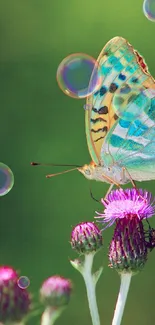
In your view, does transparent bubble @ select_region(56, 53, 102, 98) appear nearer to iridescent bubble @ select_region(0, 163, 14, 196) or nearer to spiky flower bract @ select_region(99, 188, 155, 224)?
iridescent bubble @ select_region(0, 163, 14, 196)

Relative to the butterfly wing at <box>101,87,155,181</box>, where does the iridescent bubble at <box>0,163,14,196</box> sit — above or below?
above

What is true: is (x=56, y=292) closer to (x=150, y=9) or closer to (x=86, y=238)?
(x=86, y=238)

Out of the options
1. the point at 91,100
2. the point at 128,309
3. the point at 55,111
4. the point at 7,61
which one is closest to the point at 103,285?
the point at 128,309

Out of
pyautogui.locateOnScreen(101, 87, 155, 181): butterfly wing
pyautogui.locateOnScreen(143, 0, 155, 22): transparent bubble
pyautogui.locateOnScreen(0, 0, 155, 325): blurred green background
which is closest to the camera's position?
pyautogui.locateOnScreen(101, 87, 155, 181): butterfly wing

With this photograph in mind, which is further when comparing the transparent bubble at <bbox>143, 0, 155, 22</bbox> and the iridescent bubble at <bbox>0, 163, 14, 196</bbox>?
the transparent bubble at <bbox>143, 0, 155, 22</bbox>

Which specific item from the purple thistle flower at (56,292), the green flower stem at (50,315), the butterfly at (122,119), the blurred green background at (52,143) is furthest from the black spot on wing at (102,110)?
the blurred green background at (52,143)

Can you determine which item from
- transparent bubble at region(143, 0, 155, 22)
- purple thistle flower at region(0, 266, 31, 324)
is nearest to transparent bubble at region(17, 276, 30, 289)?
purple thistle flower at region(0, 266, 31, 324)

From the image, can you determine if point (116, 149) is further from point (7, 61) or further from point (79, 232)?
point (7, 61)

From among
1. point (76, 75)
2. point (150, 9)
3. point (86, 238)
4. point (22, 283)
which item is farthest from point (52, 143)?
point (22, 283)
